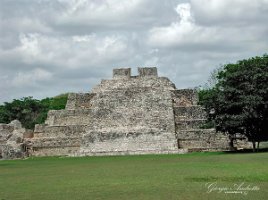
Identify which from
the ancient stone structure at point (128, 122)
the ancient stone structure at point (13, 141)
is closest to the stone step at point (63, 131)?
the ancient stone structure at point (128, 122)

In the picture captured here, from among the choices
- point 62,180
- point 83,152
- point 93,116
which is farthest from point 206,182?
point 93,116

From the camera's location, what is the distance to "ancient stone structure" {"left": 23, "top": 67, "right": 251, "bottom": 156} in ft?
112

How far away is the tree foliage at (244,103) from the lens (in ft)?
96.0

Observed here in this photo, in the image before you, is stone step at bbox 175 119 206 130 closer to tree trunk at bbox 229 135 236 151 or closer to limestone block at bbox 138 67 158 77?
tree trunk at bbox 229 135 236 151

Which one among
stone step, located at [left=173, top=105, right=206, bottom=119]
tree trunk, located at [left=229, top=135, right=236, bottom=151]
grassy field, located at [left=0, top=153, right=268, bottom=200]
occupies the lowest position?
grassy field, located at [left=0, top=153, right=268, bottom=200]

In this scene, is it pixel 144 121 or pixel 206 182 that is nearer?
pixel 206 182

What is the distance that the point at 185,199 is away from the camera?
37.4 feet

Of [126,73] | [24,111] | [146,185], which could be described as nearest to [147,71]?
[126,73]

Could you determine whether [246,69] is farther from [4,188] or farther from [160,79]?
[4,188]

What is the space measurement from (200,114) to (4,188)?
23.0 m

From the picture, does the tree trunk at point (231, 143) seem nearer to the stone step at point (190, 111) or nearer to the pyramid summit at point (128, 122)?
the pyramid summit at point (128, 122)

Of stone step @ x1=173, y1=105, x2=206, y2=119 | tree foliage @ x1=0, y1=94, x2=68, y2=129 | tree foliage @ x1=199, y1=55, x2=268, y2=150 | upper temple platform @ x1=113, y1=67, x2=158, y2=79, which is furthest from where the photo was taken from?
tree foliage @ x1=0, y1=94, x2=68, y2=129

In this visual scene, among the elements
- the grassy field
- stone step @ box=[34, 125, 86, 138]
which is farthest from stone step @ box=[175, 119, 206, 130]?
the grassy field

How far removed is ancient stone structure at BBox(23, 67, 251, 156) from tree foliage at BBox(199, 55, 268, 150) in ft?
12.2
